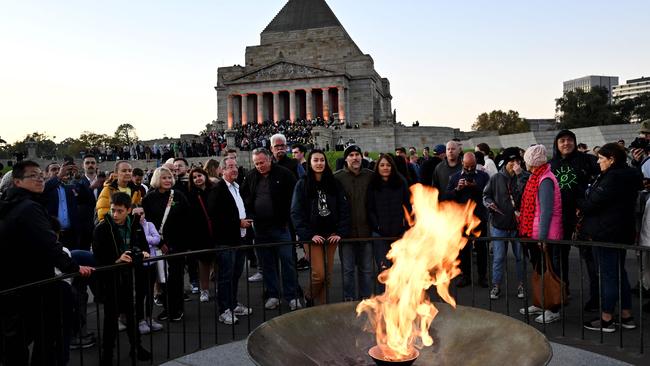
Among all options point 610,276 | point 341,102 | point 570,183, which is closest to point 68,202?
point 570,183

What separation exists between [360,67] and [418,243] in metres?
70.7

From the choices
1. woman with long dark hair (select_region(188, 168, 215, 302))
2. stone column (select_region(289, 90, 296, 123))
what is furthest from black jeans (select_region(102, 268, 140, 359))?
stone column (select_region(289, 90, 296, 123))

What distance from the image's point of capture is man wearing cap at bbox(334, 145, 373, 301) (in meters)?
7.11

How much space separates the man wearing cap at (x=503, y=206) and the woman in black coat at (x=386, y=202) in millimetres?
1500

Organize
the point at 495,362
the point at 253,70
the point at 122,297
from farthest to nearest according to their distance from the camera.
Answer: the point at 253,70 → the point at 122,297 → the point at 495,362

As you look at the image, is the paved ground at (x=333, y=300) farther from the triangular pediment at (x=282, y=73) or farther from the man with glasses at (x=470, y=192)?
the triangular pediment at (x=282, y=73)

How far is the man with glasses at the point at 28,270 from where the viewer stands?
4.51 meters

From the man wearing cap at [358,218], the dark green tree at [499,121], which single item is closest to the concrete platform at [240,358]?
the man wearing cap at [358,218]

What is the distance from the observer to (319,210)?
6930mm

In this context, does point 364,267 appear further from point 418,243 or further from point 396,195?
point 418,243

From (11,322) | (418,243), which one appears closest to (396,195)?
(418,243)

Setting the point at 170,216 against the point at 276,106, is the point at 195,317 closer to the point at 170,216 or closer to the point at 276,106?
the point at 170,216

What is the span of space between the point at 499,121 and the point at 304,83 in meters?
39.9

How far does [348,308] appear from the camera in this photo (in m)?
4.25
